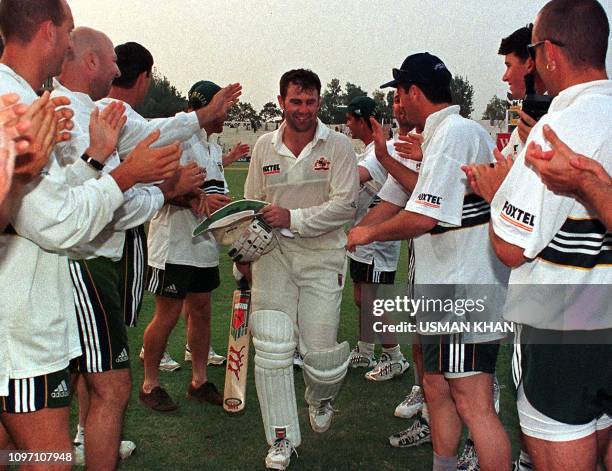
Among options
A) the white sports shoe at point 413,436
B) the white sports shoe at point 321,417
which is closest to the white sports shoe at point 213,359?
the white sports shoe at point 321,417

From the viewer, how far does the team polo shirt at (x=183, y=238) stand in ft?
16.5

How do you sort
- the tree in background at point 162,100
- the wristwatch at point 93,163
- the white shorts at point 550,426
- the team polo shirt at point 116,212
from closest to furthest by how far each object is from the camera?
the white shorts at point 550,426 < the wristwatch at point 93,163 < the team polo shirt at point 116,212 < the tree in background at point 162,100

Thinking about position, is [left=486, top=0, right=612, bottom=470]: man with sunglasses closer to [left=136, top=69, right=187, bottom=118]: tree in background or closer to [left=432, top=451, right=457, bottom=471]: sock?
[left=432, top=451, right=457, bottom=471]: sock

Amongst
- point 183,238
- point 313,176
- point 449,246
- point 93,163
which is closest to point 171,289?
point 183,238

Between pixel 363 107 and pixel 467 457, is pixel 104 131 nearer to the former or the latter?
pixel 467 457

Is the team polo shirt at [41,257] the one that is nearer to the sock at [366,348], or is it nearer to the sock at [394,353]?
the sock at [394,353]

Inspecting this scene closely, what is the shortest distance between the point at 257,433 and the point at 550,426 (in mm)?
2485

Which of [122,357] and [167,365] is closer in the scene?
[122,357]

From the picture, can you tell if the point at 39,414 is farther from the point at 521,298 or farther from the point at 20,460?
the point at 521,298

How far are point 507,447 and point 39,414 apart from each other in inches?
84.4

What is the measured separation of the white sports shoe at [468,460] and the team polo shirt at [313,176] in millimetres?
1554

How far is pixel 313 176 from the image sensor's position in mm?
4457

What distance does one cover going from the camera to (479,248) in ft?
11.0

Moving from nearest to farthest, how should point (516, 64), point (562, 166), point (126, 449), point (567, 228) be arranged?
point (562, 166) → point (567, 228) → point (516, 64) → point (126, 449)
